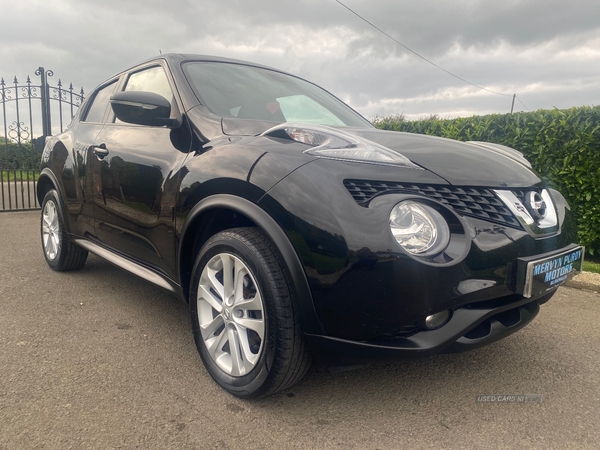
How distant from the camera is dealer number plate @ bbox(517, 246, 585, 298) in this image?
176 centimetres

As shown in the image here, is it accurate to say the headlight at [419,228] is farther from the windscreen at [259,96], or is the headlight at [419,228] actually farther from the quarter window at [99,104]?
the quarter window at [99,104]

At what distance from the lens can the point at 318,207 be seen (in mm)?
1664

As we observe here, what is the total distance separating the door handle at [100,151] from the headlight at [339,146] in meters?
1.55

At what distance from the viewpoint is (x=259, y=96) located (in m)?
2.75

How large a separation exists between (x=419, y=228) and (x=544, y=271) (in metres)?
0.61

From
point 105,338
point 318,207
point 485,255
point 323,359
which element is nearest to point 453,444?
point 323,359

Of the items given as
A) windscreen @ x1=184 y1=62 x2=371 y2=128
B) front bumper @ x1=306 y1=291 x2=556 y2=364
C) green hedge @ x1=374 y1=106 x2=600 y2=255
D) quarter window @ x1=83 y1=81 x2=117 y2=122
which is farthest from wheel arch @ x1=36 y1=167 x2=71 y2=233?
green hedge @ x1=374 y1=106 x2=600 y2=255

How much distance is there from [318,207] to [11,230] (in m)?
6.12

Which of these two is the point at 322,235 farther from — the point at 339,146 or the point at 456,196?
the point at 456,196

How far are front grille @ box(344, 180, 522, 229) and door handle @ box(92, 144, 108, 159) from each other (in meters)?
2.02

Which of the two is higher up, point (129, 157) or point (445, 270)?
point (129, 157)

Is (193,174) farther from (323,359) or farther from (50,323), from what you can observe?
(50,323)

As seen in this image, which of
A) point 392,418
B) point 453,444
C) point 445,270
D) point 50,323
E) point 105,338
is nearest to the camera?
point 445,270

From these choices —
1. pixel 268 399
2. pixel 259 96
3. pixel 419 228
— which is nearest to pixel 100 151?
pixel 259 96
